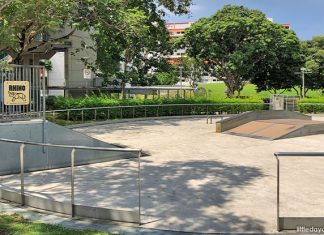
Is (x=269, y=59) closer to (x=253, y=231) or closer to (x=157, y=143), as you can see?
(x=157, y=143)

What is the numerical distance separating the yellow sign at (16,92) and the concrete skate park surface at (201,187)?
179 cm

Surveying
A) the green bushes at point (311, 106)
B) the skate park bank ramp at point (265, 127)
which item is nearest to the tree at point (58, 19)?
the skate park bank ramp at point (265, 127)

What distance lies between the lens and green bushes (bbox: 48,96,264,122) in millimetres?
23562

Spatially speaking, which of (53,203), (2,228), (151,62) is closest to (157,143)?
(53,203)

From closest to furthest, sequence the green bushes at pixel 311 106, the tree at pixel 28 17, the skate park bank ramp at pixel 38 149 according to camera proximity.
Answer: the skate park bank ramp at pixel 38 149 → the tree at pixel 28 17 → the green bushes at pixel 311 106

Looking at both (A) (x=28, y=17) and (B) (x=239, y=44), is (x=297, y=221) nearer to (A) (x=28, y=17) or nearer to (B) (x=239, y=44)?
(A) (x=28, y=17)

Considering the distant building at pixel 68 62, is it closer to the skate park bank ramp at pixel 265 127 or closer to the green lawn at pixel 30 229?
the skate park bank ramp at pixel 265 127

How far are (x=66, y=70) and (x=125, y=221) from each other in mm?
31845

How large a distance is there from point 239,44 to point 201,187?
112 ft

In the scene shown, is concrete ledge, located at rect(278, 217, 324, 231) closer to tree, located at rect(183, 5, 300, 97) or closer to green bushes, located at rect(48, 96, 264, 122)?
green bushes, located at rect(48, 96, 264, 122)

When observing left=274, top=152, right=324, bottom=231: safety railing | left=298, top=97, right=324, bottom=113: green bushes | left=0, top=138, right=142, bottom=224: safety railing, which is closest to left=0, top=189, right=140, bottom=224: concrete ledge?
left=0, top=138, right=142, bottom=224: safety railing

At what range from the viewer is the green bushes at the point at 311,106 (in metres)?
34.6

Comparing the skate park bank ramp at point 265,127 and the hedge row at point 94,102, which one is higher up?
the hedge row at point 94,102

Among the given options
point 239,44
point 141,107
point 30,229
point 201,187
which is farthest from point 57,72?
point 30,229
